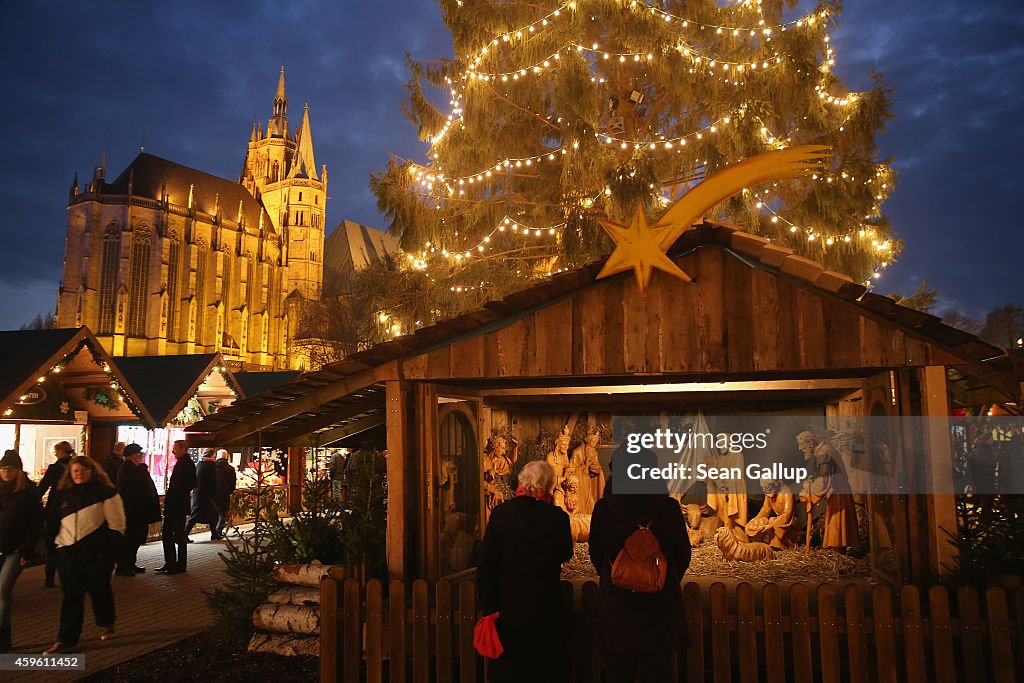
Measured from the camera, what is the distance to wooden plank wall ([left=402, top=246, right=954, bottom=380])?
231 inches

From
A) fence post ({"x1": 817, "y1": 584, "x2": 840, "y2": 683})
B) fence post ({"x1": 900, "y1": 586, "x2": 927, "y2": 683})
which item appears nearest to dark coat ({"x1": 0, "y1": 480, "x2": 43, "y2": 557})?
fence post ({"x1": 817, "y1": 584, "x2": 840, "y2": 683})

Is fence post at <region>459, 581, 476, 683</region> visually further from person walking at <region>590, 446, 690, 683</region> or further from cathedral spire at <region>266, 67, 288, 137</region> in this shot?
cathedral spire at <region>266, 67, 288, 137</region>

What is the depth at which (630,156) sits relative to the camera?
12.2 m

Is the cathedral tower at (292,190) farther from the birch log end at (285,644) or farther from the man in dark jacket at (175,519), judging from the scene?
the birch log end at (285,644)

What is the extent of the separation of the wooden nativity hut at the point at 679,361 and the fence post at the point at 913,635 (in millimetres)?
811

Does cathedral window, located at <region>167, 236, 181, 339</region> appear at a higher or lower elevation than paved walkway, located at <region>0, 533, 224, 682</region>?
higher

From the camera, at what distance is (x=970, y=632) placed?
5.01 metres

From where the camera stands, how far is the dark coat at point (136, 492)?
35.2ft

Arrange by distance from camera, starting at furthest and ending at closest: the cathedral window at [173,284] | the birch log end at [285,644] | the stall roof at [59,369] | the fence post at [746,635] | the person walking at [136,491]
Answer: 1. the cathedral window at [173,284]
2. the stall roof at [59,369]
3. the person walking at [136,491]
4. the birch log end at [285,644]
5. the fence post at [746,635]

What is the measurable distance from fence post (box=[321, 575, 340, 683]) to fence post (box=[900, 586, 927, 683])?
13.8 feet

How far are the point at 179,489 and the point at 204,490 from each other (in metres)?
2.64

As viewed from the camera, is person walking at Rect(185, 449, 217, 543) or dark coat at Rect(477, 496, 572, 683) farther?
person walking at Rect(185, 449, 217, 543)

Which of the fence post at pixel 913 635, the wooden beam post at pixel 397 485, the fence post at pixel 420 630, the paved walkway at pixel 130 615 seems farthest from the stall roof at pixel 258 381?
the fence post at pixel 913 635

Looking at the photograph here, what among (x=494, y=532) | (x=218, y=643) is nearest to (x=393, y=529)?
(x=494, y=532)
